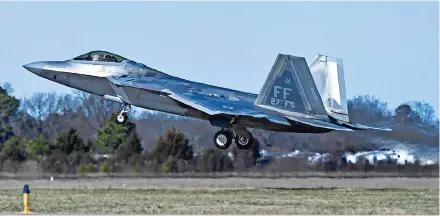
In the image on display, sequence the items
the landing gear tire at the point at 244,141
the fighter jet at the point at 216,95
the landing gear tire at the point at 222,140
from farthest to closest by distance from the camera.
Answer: the landing gear tire at the point at 244,141, the landing gear tire at the point at 222,140, the fighter jet at the point at 216,95

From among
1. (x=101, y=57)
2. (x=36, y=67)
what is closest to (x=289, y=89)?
(x=101, y=57)

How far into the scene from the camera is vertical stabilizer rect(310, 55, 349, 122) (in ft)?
137

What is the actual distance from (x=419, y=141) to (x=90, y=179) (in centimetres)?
1514

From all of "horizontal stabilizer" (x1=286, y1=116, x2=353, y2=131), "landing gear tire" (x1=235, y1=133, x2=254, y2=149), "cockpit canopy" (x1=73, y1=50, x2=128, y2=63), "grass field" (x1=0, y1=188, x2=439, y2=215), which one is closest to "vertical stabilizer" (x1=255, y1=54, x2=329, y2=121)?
"horizontal stabilizer" (x1=286, y1=116, x2=353, y2=131)

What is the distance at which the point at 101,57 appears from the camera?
41.1m

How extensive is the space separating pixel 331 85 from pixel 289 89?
2.71 m

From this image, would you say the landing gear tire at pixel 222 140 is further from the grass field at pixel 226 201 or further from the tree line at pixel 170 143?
the tree line at pixel 170 143

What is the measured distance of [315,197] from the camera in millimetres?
42219

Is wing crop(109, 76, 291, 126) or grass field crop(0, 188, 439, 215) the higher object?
wing crop(109, 76, 291, 126)

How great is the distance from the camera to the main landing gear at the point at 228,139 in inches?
1569

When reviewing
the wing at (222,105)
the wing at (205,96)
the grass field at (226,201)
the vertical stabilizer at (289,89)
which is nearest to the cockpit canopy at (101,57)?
the wing at (205,96)

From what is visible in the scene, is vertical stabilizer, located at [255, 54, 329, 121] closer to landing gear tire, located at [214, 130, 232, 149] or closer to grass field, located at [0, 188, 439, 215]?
landing gear tire, located at [214, 130, 232, 149]

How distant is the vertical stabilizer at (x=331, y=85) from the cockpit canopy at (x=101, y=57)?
7.04m

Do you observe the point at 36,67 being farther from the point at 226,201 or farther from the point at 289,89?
the point at 289,89
